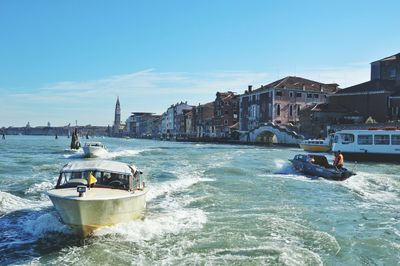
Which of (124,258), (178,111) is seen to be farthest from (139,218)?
(178,111)

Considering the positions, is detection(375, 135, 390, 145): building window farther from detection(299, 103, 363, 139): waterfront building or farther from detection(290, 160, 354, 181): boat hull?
detection(299, 103, 363, 139): waterfront building

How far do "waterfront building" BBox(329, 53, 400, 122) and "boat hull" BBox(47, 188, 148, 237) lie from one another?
178 feet

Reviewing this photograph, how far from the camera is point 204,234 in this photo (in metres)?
11.2

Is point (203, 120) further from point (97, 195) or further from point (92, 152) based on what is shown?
point (97, 195)

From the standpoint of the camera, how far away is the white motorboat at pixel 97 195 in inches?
394

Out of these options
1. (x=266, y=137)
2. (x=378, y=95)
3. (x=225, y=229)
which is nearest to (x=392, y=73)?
(x=378, y=95)

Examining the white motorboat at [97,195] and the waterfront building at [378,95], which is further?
the waterfront building at [378,95]

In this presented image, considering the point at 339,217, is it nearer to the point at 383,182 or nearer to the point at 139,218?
the point at 139,218

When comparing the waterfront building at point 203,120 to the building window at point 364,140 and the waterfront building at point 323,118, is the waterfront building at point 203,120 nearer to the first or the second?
the waterfront building at point 323,118

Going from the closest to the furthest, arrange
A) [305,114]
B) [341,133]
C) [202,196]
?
[202,196] < [341,133] < [305,114]

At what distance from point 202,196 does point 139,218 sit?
5.40m

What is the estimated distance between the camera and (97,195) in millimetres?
10336

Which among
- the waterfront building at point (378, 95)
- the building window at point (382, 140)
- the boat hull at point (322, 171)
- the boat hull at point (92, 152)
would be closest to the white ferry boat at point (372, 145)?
the building window at point (382, 140)

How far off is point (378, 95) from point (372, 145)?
27069mm
